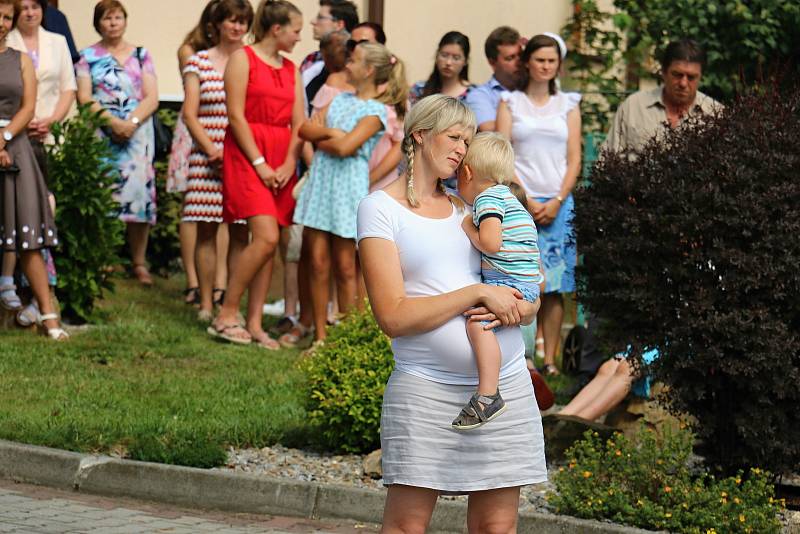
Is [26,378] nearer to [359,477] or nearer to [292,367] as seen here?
[292,367]

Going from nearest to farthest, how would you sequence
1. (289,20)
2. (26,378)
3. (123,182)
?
(26,378), (289,20), (123,182)

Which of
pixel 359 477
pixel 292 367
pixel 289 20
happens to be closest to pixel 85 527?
pixel 359 477

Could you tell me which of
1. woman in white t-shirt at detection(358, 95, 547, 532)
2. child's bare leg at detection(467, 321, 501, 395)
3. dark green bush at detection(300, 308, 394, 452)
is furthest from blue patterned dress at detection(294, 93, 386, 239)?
child's bare leg at detection(467, 321, 501, 395)

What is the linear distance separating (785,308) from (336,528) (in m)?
2.25

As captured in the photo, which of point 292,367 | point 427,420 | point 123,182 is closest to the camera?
A: point 427,420

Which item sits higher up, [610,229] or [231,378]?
[610,229]

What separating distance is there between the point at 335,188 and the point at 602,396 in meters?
2.78

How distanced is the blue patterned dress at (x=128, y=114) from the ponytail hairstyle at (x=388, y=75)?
2.62 metres

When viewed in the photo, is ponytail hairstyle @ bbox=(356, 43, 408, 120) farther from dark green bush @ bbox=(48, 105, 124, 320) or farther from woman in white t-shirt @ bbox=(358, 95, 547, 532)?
woman in white t-shirt @ bbox=(358, 95, 547, 532)

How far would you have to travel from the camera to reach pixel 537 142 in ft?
32.8

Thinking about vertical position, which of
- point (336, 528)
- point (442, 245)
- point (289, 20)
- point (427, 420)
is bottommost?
point (336, 528)

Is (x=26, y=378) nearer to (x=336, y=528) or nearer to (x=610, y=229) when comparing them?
(x=336, y=528)

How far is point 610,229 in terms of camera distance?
7004 mm

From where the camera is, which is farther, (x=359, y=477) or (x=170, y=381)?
(x=170, y=381)
